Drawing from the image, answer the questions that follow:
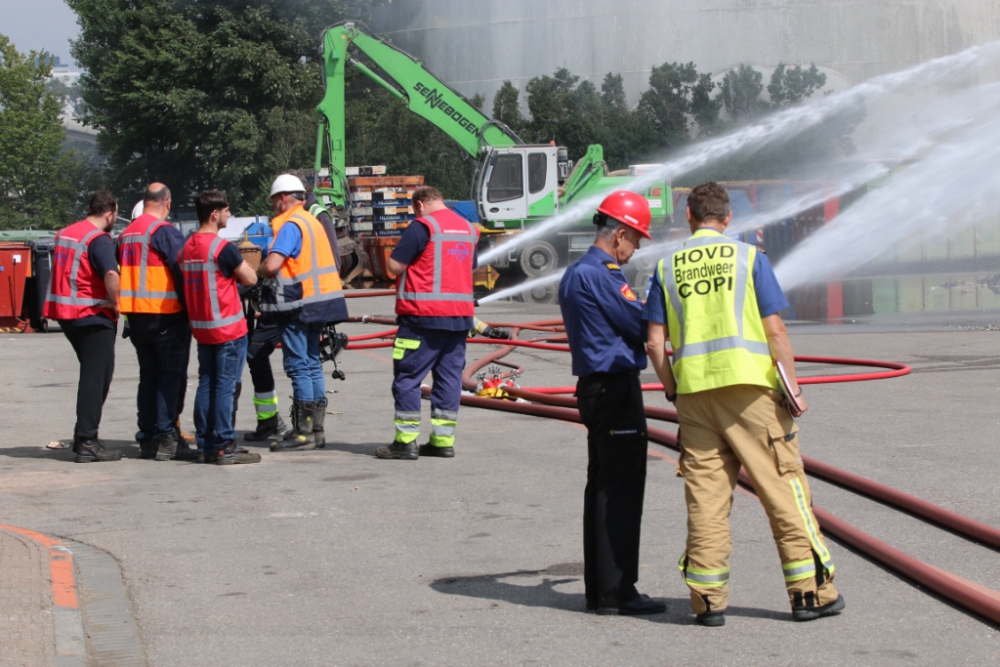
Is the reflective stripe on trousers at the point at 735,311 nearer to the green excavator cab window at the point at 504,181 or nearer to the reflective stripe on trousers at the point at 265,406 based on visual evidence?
the reflective stripe on trousers at the point at 265,406

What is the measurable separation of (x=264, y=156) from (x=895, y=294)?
26969mm

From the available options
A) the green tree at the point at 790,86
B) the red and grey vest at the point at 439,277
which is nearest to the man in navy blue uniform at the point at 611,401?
the red and grey vest at the point at 439,277

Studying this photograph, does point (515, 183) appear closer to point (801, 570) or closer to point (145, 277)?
point (145, 277)

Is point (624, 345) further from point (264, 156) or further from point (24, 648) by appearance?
point (264, 156)

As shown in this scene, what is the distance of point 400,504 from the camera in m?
6.40

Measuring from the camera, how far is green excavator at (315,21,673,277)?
24.5 meters

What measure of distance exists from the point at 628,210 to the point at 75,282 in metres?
4.42

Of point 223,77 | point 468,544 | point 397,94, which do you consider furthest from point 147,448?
point 223,77

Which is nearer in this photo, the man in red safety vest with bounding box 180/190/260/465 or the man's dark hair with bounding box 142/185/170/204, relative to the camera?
the man in red safety vest with bounding box 180/190/260/465

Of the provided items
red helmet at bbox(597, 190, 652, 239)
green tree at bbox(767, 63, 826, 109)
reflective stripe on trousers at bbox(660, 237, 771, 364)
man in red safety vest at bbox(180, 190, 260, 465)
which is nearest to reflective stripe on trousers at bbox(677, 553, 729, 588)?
reflective stripe on trousers at bbox(660, 237, 771, 364)

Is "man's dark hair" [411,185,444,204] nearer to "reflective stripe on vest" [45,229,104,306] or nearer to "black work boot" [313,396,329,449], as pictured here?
"black work boot" [313,396,329,449]

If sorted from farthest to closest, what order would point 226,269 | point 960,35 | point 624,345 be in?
point 960,35, point 226,269, point 624,345

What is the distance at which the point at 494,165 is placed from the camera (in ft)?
80.8

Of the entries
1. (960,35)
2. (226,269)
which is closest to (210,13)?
(960,35)
